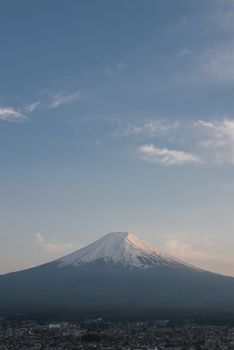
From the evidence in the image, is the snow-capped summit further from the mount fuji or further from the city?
the city

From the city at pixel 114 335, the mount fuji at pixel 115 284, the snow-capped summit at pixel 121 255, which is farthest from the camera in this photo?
the snow-capped summit at pixel 121 255

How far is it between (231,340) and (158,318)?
77.6 ft

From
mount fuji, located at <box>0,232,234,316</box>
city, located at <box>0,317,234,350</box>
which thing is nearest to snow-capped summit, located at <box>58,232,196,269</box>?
mount fuji, located at <box>0,232,234,316</box>

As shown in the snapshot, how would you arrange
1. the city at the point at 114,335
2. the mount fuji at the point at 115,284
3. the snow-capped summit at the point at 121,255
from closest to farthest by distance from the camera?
the city at the point at 114,335, the mount fuji at the point at 115,284, the snow-capped summit at the point at 121,255

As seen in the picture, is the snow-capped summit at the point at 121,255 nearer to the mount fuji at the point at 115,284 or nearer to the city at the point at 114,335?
the mount fuji at the point at 115,284

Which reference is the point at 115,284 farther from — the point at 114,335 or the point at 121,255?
the point at 114,335

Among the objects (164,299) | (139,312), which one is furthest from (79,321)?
(164,299)

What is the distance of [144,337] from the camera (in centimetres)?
5647

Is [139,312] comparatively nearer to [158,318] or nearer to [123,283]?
[158,318]

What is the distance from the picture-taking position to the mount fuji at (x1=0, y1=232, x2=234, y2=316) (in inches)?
3777

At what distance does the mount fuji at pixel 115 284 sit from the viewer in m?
95.9

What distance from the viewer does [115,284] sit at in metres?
123

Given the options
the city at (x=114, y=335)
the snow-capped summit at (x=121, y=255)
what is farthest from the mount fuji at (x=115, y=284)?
the city at (x=114, y=335)

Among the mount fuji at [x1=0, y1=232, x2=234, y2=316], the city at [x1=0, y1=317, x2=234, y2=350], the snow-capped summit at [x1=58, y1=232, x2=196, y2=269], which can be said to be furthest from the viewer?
the snow-capped summit at [x1=58, y1=232, x2=196, y2=269]
